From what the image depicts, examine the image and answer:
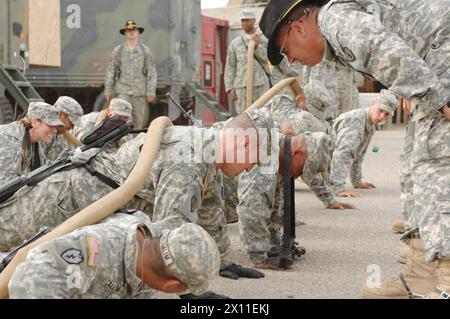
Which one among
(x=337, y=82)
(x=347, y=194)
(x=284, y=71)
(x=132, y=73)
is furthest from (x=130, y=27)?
(x=347, y=194)

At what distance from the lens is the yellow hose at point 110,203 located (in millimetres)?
3168

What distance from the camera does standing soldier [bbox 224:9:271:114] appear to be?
10.3 meters

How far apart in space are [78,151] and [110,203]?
1.07 meters

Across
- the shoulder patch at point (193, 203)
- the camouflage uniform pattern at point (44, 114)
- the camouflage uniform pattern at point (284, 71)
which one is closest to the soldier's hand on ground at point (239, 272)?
the shoulder patch at point (193, 203)

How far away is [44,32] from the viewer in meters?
10.3

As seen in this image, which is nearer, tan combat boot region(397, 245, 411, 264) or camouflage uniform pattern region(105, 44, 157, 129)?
tan combat boot region(397, 245, 411, 264)

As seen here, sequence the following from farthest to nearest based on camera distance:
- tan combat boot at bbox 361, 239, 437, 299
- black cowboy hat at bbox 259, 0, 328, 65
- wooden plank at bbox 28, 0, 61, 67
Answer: wooden plank at bbox 28, 0, 61, 67 → tan combat boot at bbox 361, 239, 437, 299 → black cowboy hat at bbox 259, 0, 328, 65

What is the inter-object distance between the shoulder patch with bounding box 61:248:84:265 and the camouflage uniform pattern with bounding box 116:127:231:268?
916mm

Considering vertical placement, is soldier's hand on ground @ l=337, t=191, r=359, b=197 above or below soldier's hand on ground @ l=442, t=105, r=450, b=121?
below

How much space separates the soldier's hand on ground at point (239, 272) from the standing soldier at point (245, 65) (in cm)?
544

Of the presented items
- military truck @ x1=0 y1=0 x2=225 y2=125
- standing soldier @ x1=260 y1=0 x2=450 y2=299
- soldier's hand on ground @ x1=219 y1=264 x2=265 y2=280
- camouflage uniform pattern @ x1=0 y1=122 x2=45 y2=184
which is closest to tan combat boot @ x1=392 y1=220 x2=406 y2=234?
soldier's hand on ground @ x1=219 y1=264 x2=265 y2=280

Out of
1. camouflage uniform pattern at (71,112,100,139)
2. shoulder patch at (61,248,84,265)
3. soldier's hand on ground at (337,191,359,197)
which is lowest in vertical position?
soldier's hand on ground at (337,191,359,197)

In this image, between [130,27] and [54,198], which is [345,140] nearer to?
[54,198]

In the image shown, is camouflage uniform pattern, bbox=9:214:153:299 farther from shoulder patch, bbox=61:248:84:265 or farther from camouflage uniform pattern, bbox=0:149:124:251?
camouflage uniform pattern, bbox=0:149:124:251
